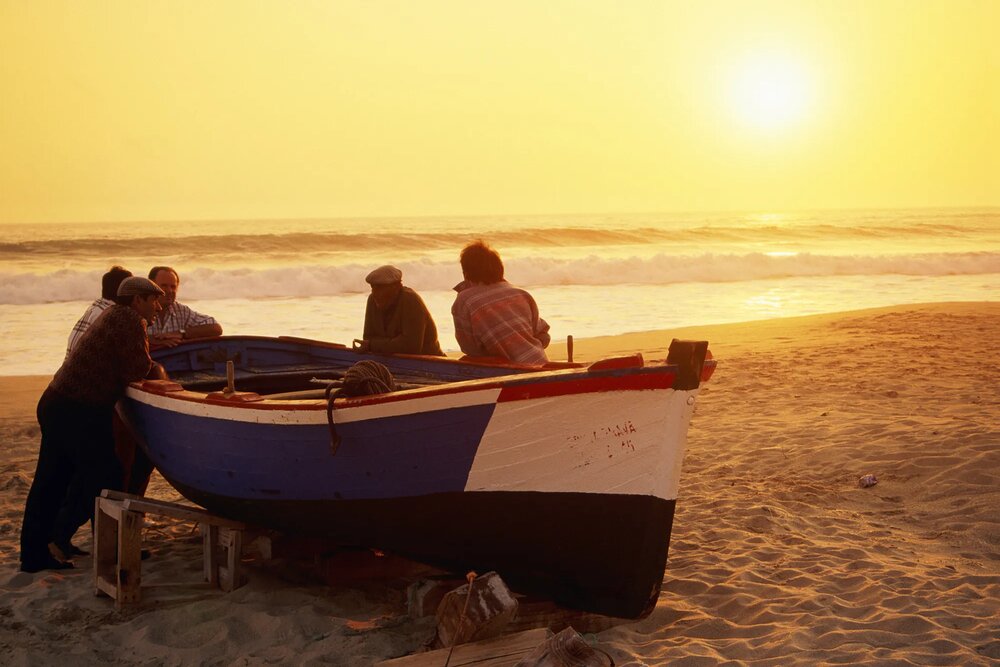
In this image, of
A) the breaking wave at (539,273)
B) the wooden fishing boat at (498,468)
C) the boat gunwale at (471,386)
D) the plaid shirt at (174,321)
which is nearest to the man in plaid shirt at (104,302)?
the plaid shirt at (174,321)

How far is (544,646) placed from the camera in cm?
399

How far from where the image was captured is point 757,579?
5512 mm

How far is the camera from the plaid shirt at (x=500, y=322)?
652cm

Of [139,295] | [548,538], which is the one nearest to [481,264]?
[139,295]

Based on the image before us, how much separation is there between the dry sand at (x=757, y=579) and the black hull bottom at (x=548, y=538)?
28 cm

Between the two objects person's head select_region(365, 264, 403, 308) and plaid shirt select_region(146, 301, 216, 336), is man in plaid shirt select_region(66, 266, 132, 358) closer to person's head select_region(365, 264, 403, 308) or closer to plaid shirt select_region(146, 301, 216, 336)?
plaid shirt select_region(146, 301, 216, 336)

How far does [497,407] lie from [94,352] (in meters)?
2.59

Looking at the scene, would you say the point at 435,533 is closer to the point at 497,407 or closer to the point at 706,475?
the point at 497,407

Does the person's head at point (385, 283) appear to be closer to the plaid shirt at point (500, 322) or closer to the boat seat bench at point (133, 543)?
the plaid shirt at point (500, 322)

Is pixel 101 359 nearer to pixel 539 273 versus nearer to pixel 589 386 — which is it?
pixel 589 386

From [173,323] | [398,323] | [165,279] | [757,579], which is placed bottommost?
[757,579]

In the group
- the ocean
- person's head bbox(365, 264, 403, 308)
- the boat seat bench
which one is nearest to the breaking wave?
the ocean

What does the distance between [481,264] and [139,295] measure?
207cm

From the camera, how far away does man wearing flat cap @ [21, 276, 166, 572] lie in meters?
5.79
